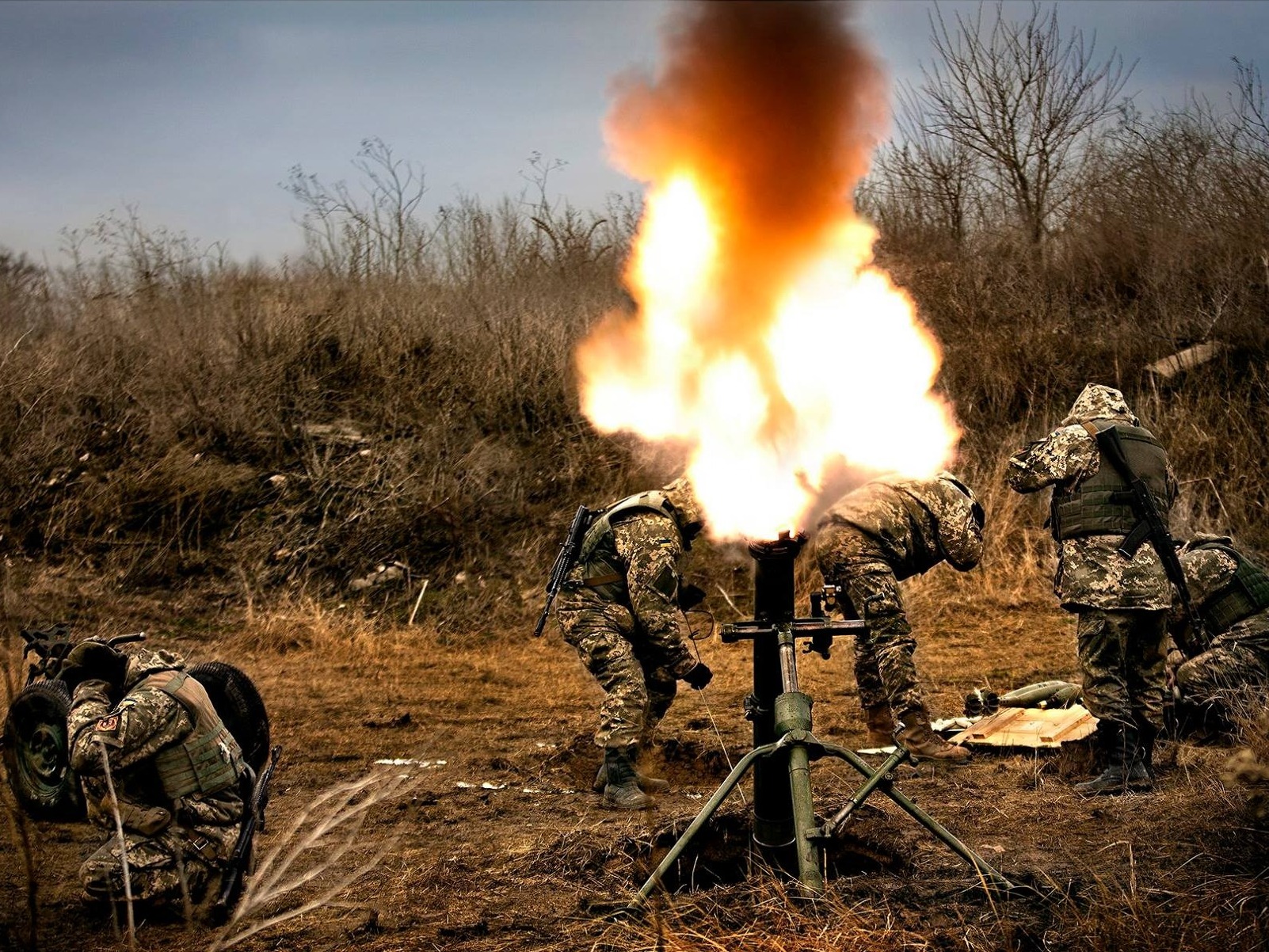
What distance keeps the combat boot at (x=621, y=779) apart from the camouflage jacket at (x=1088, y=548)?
2.61 m

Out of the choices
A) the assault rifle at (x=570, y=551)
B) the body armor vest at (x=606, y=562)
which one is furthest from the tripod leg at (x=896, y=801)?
the assault rifle at (x=570, y=551)

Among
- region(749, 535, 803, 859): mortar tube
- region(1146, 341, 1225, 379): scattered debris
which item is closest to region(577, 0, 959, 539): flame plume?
region(749, 535, 803, 859): mortar tube

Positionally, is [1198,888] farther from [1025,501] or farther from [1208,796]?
[1025,501]

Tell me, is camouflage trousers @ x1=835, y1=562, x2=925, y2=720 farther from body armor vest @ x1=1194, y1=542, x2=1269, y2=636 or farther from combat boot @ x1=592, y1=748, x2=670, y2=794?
body armor vest @ x1=1194, y1=542, x2=1269, y2=636

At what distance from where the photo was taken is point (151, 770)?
5.48 meters

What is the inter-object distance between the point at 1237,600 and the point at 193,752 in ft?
18.8

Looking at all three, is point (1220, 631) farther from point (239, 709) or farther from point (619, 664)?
point (239, 709)

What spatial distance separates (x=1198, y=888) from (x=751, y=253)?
3227 mm

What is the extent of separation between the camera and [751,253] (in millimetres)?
5727

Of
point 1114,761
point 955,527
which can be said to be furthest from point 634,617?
point 1114,761

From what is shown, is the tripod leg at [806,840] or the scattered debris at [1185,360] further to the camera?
the scattered debris at [1185,360]

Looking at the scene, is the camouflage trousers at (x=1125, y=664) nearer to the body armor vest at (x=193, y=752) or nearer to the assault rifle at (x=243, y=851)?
the assault rifle at (x=243, y=851)

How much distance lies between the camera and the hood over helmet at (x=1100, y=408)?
716 centimetres

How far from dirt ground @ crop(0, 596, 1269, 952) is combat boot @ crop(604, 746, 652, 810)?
14cm
